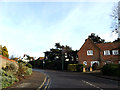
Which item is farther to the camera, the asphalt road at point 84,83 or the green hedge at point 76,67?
the green hedge at point 76,67

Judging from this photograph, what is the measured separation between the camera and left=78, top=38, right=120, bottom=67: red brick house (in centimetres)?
3645

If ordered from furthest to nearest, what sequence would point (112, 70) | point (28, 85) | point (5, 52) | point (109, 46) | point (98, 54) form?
point (109, 46), point (98, 54), point (5, 52), point (112, 70), point (28, 85)

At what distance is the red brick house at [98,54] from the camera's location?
3645 centimetres

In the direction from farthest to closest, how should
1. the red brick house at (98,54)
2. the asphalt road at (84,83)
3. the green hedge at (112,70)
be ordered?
the red brick house at (98,54), the green hedge at (112,70), the asphalt road at (84,83)

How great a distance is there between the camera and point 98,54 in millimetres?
37156

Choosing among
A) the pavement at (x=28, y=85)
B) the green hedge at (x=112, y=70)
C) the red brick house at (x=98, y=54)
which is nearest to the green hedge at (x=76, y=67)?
the red brick house at (x=98, y=54)

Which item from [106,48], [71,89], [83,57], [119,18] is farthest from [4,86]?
[106,48]

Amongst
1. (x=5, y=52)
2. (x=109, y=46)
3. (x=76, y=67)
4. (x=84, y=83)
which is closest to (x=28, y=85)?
(x=84, y=83)

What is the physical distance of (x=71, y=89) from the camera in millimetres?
9344

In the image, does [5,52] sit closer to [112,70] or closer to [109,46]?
[112,70]

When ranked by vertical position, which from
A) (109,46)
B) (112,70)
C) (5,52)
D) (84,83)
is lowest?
(84,83)

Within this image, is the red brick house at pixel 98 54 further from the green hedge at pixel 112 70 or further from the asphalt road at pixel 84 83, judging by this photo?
the asphalt road at pixel 84 83

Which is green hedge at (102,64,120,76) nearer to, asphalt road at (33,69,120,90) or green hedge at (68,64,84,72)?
asphalt road at (33,69,120,90)

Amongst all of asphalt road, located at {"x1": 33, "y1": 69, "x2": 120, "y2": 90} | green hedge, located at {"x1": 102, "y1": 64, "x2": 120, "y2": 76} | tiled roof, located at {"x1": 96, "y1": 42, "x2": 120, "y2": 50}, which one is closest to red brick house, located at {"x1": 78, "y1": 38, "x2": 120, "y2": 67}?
tiled roof, located at {"x1": 96, "y1": 42, "x2": 120, "y2": 50}
